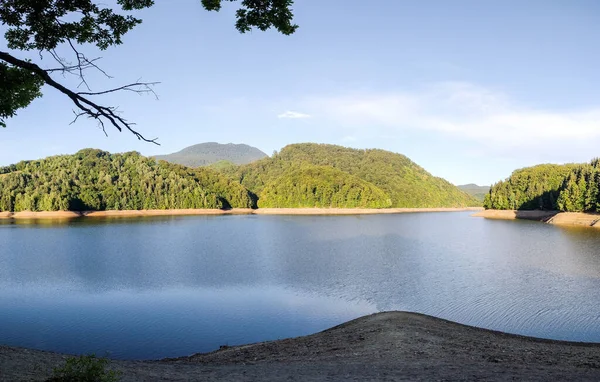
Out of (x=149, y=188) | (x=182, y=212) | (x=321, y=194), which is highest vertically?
(x=149, y=188)

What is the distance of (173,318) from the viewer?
17125mm

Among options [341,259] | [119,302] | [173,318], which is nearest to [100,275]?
[119,302]

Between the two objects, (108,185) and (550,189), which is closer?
(550,189)

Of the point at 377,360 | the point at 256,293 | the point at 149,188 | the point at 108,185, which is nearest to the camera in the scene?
the point at 377,360

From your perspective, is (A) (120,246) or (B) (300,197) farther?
(B) (300,197)

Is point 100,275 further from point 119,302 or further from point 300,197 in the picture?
point 300,197

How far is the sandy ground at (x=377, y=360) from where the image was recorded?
25.8 feet

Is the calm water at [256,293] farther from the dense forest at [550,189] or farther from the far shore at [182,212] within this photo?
the far shore at [182,212]

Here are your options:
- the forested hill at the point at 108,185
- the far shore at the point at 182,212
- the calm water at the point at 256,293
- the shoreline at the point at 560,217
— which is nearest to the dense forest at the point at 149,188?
the forested hill at the point at 108,185

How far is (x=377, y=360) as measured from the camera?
940 centimetres

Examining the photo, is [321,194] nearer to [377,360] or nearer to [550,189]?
[550,189]

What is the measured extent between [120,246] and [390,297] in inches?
1301

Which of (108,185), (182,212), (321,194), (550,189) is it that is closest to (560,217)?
(550,189)

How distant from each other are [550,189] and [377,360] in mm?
127345
